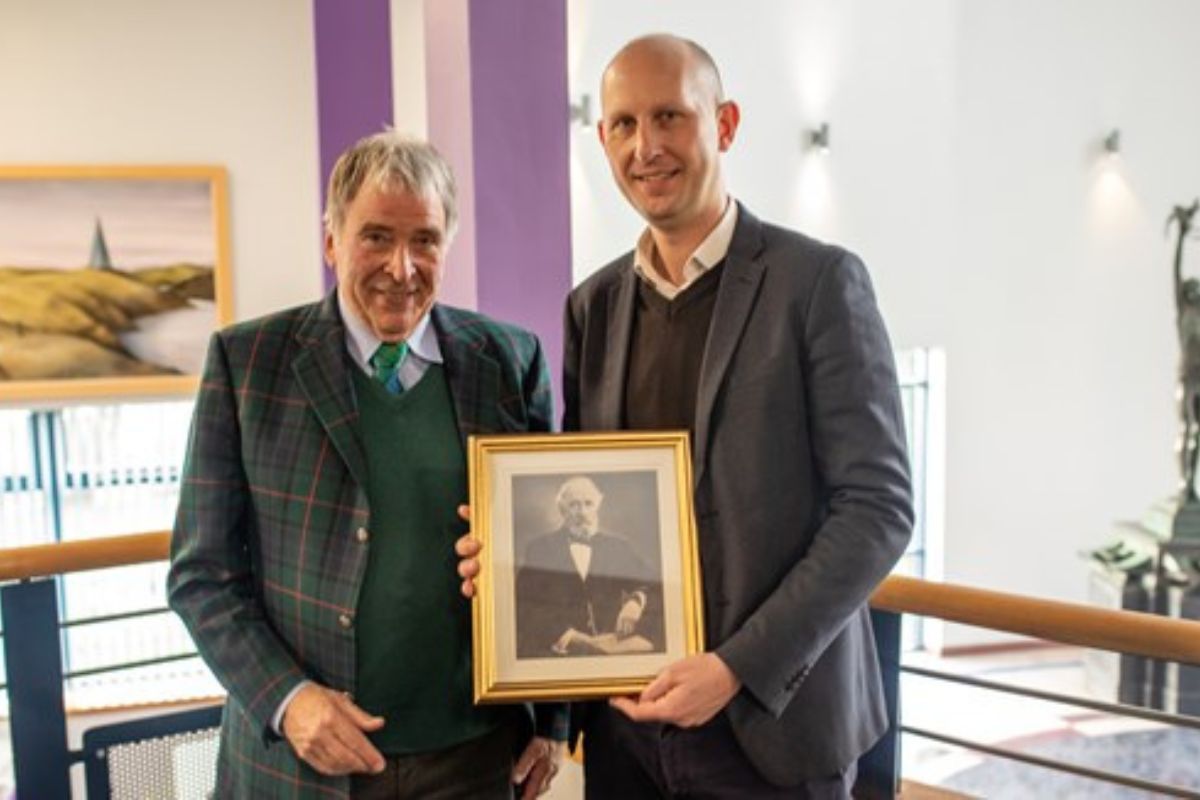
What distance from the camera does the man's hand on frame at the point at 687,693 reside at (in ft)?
4.40

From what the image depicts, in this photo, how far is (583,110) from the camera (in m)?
5.83

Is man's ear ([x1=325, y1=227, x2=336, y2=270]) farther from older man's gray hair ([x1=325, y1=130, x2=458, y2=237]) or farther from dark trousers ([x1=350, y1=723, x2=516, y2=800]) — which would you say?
dark trousers ([x1=350, y1=723, x2=516, y2=800])

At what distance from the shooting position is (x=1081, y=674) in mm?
7836

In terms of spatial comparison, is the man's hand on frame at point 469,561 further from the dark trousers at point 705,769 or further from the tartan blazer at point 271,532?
the dark trousers at point 705,769

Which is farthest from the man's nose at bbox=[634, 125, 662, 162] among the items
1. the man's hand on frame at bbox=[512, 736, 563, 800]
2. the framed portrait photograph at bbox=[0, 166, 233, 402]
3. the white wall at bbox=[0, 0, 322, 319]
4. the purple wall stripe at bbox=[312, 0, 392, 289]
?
the framed portrait photograph at bbox=[0, 166, 233, 402]

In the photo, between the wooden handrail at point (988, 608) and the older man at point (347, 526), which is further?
the wooden handrail at point (988, 608)

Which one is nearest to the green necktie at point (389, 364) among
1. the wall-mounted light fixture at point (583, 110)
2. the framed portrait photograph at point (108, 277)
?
the framed portrait photograph at point (108, 277)

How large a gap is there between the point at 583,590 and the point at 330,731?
383 millimetres

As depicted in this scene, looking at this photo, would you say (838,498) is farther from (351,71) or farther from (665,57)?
(351,71)

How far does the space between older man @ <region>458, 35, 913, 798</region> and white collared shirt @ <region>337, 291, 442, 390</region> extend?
280 mm

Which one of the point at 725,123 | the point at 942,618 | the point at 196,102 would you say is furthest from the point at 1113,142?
the point at 725,123

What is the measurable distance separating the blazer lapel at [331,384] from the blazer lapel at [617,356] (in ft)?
1.22

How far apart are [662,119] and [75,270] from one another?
15.4 ft

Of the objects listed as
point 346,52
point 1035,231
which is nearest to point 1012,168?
point 1035,231
